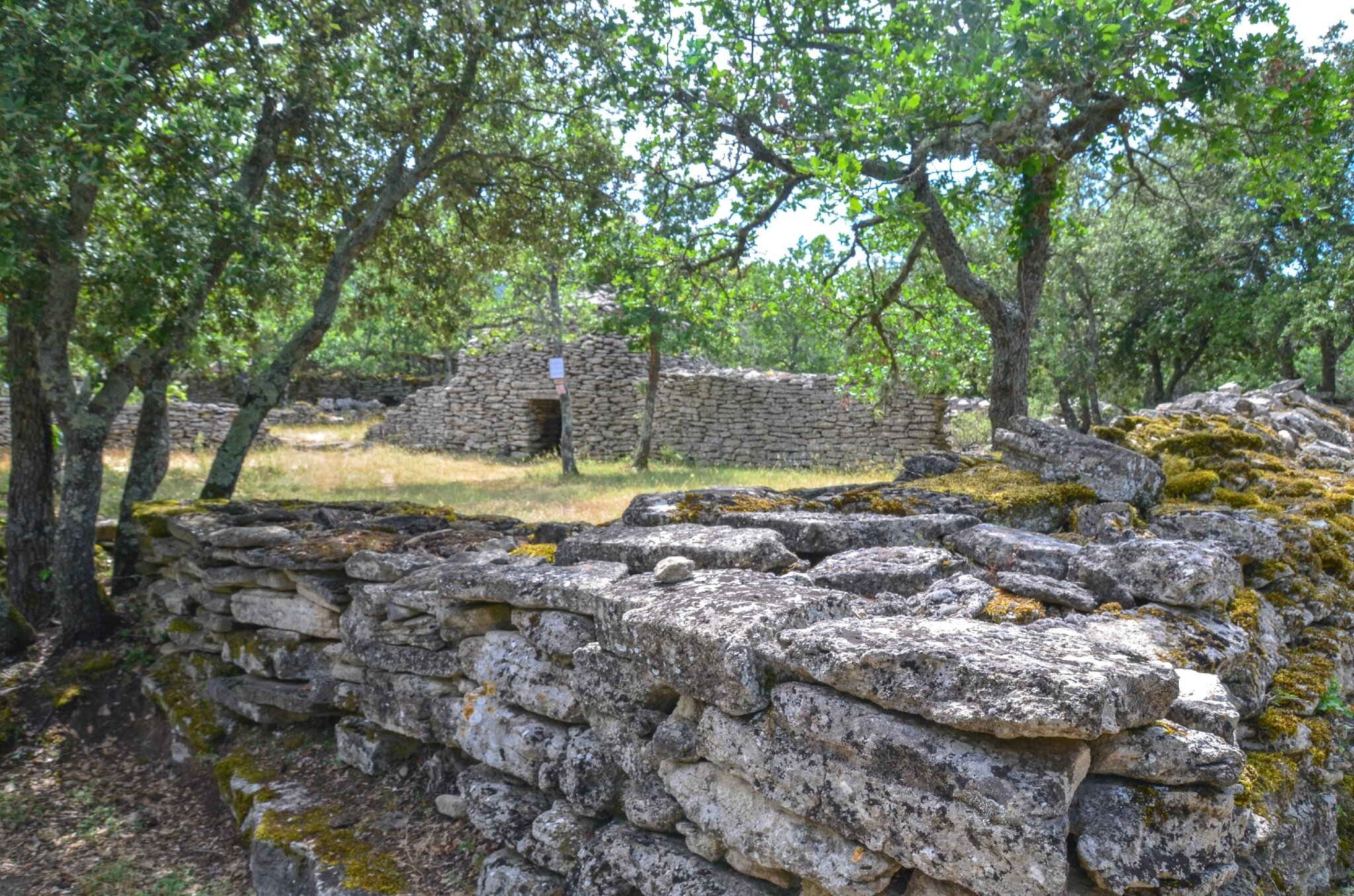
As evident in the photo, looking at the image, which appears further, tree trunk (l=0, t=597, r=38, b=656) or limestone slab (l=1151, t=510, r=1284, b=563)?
tree trunk (l=0, t=597, r=38, b=656)

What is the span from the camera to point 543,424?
2198 cm

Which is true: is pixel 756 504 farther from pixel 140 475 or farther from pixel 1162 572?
pixel 140 475

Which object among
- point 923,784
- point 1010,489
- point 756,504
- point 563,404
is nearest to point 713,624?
point 923,784

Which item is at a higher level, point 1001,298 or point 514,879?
point 1001,298

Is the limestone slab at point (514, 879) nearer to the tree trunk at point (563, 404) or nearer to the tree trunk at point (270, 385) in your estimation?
the tree trunk at point (270, 385)

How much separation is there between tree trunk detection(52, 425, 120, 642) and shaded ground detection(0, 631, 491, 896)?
282 millimetres

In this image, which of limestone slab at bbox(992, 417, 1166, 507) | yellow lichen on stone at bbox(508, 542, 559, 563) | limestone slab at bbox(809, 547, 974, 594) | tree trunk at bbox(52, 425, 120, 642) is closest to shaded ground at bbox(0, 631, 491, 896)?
tree trunk at bbox(52, 425, 120, 642)

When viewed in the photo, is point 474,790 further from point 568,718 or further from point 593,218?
point 593,218

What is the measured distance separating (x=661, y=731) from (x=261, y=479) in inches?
507

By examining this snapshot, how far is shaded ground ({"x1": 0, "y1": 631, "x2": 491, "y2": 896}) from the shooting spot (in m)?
3.79

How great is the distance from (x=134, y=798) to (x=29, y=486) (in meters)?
3.31

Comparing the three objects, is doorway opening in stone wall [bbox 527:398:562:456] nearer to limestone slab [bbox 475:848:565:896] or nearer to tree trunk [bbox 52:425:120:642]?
tree trunk [bbox 52:425:120:642]

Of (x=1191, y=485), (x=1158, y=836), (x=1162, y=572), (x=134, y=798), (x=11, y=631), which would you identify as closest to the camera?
(x=1158, y=836)

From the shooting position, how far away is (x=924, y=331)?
10.5 metres
